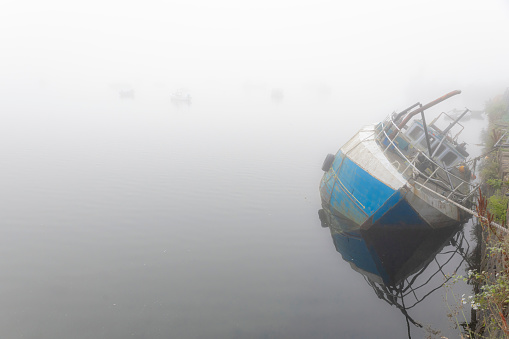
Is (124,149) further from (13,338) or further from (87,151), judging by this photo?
(13,338)

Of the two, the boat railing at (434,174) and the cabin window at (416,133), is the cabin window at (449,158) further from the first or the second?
the cabin window at (416,133)

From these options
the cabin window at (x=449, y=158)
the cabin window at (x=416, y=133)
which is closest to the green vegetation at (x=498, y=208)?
the cabin window at (x=449, y=158)

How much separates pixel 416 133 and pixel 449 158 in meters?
2.33

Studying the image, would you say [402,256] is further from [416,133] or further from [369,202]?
[416,133]

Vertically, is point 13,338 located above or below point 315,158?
below

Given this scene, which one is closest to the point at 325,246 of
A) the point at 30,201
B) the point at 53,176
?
the point at 30,201

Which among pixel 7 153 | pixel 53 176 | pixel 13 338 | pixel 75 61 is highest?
pixel 75 61

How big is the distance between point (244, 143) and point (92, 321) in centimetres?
2504

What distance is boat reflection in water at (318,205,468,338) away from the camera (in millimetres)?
10398

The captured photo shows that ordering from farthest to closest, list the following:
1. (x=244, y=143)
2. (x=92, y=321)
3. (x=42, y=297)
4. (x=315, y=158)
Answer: (x=244, y=143), (x=315, y=158), (x=42, y=297), (x=92, y=321)

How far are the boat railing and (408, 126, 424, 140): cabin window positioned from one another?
0.81 m

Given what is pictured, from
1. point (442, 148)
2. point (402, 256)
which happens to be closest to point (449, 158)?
point (442, 148)

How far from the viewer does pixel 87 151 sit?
24.9 m

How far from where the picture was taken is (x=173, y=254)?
37.7 ft
